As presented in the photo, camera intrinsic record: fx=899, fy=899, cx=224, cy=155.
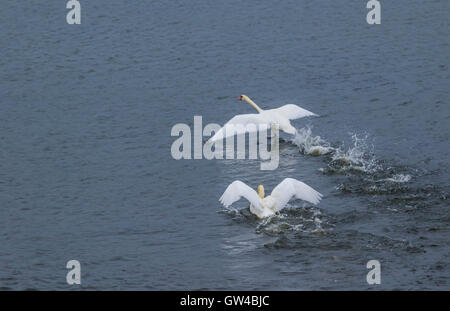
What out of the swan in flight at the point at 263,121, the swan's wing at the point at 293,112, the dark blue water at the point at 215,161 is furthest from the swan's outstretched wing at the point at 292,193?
the swan's wing at the point at 293,112

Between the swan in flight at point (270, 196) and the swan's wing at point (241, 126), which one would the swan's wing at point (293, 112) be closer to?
the swan's wing at point (241, 126)

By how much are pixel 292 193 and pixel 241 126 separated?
17.8 feet

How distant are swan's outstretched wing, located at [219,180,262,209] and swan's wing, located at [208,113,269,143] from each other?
444 cm

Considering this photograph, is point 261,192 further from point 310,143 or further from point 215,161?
point 310,143

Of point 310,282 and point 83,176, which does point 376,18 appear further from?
point 310,282

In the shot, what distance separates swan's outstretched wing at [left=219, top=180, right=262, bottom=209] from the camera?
21.9 metres

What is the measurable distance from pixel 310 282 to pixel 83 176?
29.5ft

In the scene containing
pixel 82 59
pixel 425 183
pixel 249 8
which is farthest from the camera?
pixel 249 8

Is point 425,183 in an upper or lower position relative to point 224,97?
lower

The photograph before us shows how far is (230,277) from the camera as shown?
19.3m

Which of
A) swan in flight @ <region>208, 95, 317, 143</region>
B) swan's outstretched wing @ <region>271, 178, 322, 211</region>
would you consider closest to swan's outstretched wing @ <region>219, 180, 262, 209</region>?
swan's outstretched wing @ <region>271, 178, 322, 211</region>

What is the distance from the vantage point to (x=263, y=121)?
2755 centimetres
